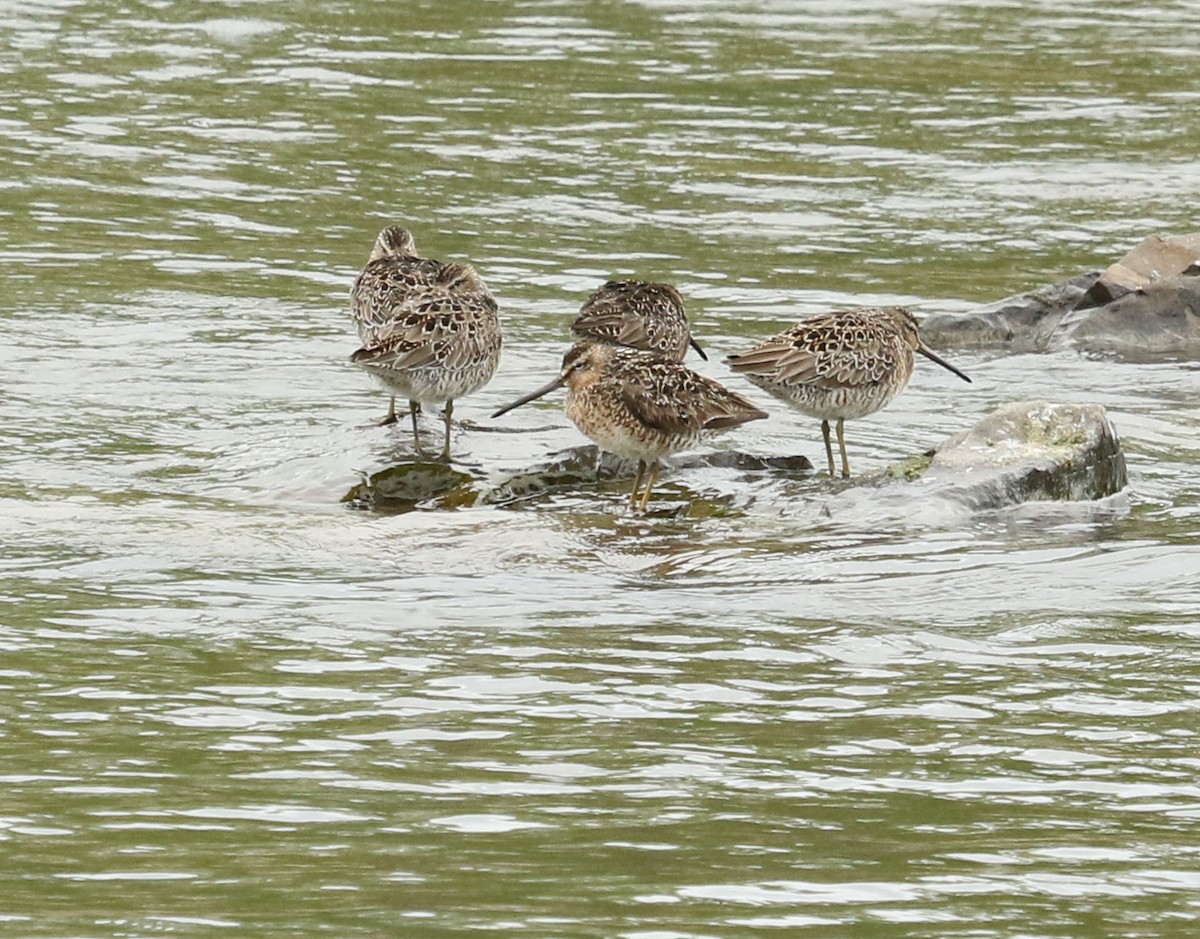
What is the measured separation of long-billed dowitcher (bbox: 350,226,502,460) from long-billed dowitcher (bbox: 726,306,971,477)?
143 centimetres

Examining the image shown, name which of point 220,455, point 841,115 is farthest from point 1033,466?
point 841,115

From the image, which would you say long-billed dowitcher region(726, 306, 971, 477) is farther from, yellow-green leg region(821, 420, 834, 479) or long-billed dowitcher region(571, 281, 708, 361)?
long-billed dowitcher region(571, 281, 708, 361)

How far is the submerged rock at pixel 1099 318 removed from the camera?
16969 millimetres

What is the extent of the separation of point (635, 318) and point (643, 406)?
2.45m

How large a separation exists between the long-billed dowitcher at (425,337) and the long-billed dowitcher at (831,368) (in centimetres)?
143

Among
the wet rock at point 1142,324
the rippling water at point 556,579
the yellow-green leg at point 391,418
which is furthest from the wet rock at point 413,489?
the wet rock at point 1142,324

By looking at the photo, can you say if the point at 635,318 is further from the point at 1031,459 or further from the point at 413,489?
Result: the point at 1031,459

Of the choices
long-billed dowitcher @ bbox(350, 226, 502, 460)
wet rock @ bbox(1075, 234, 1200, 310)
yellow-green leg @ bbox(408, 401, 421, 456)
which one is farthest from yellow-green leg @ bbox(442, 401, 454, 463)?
wet rock @ bbox(1075, 234, 1200, 310)

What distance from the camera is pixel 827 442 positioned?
43.1ft

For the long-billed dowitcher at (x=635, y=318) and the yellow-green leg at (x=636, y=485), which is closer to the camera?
the yellow-green leg at (x=636, y=485)

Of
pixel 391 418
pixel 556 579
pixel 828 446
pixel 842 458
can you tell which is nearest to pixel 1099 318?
pixel 842 458

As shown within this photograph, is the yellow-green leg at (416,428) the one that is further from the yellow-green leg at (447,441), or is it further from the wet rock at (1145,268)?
the wet rock at (1145,268)

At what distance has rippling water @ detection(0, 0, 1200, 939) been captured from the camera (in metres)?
7.03

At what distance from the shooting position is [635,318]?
14.5 meters
